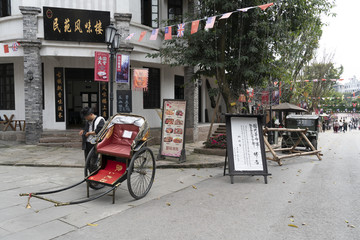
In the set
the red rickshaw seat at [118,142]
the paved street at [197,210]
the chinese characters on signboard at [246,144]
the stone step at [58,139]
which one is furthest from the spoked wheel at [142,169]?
the stone step at [58,139]

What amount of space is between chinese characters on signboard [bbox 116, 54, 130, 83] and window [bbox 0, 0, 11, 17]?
18.8 ft

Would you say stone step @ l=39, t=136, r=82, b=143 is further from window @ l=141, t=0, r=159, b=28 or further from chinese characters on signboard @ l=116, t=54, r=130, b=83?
window @ l=141, t=0, r=159, b=28

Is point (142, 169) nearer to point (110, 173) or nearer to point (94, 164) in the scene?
point (110, 173)

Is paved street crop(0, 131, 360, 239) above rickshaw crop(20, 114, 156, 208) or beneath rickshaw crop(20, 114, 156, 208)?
beneath

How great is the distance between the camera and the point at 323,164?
31.5 feet

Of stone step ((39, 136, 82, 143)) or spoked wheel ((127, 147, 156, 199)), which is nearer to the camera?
spoked wheel ((127, 147, 156, 199))

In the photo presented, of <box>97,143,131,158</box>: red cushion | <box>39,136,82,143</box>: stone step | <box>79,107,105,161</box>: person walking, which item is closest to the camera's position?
<box>97,143,131,158</box>: red cushion

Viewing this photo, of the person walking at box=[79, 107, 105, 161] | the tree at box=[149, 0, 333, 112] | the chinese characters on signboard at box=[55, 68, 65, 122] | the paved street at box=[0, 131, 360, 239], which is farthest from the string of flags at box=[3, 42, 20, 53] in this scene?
the person walking at box=[79, 107, 105, 161]

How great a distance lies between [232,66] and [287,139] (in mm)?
4807

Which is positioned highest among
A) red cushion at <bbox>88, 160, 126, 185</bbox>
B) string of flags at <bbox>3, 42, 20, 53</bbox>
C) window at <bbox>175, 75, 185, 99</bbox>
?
string of flags at <bbox>3, 42, 20, 53</bbox>

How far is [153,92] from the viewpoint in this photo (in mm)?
15492

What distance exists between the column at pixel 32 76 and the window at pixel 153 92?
528cm

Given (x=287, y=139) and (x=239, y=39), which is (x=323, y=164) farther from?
(x=239, y=39)

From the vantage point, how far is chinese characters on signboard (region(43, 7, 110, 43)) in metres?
11.5
